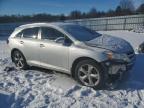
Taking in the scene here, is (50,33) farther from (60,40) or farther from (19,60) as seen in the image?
(19,60)

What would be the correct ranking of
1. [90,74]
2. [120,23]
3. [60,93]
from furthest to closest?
[120,23] < [90,74] < [60,93]

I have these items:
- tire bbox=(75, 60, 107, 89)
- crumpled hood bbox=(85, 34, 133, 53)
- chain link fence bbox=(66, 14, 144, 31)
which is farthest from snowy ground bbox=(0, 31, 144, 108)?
chain link fence bbox=(66, 14, 144, 31)

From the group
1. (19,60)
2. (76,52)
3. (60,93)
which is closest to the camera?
(60,93)

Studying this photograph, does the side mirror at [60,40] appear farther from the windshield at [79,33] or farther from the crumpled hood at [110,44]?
the crumpled hood at [110,44]

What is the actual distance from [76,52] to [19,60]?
8.98 ft

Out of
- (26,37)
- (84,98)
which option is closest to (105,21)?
(26,37)

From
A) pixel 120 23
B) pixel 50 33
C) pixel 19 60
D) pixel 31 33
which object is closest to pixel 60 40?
pixel 50 33

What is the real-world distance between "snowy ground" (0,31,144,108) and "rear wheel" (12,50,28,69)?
0.68 m

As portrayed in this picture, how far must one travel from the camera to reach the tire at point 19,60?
8.07 m

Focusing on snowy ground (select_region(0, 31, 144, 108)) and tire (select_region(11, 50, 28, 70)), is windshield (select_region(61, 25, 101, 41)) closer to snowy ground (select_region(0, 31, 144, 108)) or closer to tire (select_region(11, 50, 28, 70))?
snowy ground (select_region(0, 31, 144, 108))

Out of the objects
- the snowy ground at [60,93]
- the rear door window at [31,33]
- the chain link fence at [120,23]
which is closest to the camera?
the snowy ground at [60,93]

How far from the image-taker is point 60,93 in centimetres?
584

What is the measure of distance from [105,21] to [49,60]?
21317 millimetres

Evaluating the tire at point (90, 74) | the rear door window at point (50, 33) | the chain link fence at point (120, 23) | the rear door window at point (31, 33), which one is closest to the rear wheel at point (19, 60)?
the rear door window at point (31, 33)
